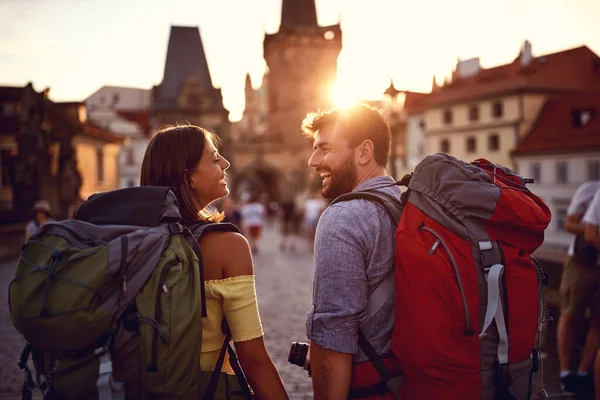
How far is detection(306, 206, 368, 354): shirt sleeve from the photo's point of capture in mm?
2273

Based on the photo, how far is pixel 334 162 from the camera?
2537 mm

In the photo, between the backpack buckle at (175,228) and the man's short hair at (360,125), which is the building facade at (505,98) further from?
the backpack buckle at (175,228)

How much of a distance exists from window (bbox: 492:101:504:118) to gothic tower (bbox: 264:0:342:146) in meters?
24.5

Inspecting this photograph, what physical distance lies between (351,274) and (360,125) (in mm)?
618

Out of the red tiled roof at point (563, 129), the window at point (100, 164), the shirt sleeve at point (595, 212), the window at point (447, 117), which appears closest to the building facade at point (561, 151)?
the red tiled roof at point (563, 129)

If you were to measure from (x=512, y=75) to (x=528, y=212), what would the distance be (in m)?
41.5

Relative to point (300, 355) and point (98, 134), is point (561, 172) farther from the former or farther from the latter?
point (300, 355)

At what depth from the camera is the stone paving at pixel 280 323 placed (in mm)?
5312

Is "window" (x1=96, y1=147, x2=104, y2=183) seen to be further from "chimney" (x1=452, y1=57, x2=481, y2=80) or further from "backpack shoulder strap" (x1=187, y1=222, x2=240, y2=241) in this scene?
"chimney" (x1=452, y1=57, x2=481, y2=80)

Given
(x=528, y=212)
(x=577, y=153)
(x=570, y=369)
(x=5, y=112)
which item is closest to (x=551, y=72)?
(x=577, y=153)

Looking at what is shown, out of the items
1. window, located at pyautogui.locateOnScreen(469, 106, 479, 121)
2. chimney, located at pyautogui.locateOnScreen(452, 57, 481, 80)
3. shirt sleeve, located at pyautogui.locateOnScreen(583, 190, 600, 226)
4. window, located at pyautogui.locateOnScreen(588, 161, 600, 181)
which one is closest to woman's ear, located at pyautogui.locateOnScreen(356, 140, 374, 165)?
shirt sleeve, located at pyautogui.locateOnScreen(583, 190, 600, 226)

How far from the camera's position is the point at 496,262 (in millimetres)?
2129

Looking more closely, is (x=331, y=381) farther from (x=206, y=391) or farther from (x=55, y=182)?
(x=55, y=182)

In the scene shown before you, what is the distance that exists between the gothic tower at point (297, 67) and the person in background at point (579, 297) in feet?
191
